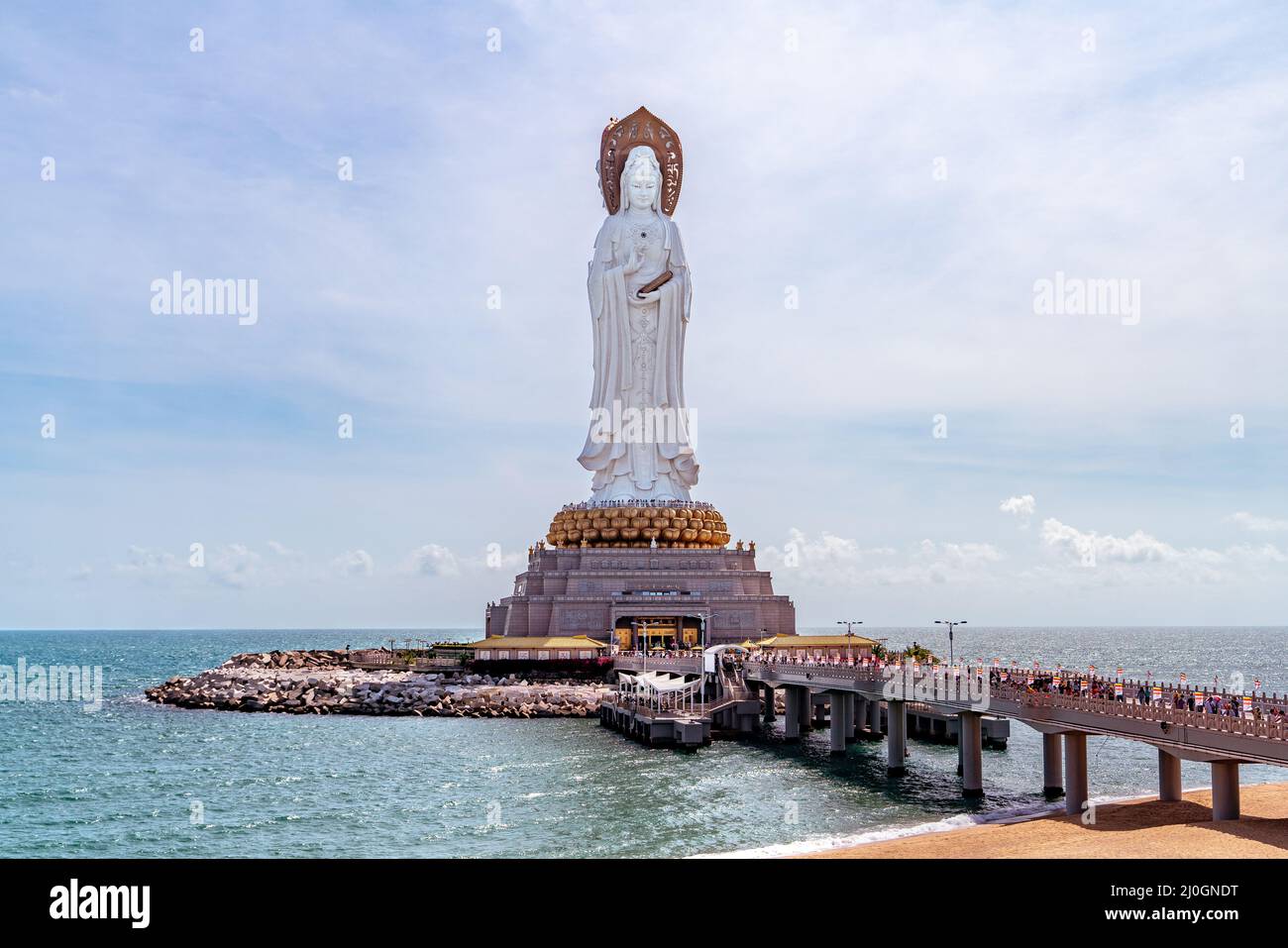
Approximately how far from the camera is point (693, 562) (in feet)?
198

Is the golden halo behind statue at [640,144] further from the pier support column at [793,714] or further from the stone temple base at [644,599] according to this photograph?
A: the pier support column at [793,714]

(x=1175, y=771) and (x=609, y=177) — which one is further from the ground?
(x=609, y=177)

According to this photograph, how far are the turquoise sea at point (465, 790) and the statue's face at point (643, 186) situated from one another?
2848 centimetres

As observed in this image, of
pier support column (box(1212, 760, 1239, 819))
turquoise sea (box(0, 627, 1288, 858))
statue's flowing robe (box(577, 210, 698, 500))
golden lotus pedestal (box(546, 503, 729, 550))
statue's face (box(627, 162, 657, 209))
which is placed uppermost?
statue's face (box(627, 162, 657, 209))

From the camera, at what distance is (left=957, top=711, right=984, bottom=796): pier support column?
3259 cm

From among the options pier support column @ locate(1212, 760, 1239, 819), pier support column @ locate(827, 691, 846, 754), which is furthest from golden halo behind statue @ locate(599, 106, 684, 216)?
pier support column @ locate(1212, 760, 1239, 819)

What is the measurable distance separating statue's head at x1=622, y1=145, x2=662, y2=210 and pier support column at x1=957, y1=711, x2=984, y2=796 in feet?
126

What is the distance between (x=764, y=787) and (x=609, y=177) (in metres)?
40.0

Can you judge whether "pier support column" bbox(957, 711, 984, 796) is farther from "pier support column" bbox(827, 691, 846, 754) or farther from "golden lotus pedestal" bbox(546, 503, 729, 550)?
"golden lotus pedestal" bbox(546, 503, 729, 550)

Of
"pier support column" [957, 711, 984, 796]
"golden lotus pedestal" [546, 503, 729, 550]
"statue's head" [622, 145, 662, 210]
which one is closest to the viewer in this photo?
"pier support column" [957, 711, 984, 796]

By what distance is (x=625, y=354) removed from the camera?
212 ft

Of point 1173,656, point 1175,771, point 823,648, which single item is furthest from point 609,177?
point 1173,656
